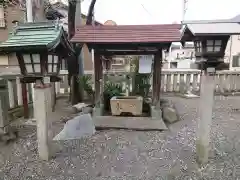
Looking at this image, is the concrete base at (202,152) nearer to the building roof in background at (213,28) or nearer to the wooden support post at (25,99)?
the building roof in background at (213,28)

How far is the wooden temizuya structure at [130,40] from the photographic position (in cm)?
447

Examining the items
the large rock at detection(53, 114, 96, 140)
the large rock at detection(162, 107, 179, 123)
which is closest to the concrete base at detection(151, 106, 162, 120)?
the large rock at detection(162, 107, 179, 123)

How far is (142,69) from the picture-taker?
5.18 metres

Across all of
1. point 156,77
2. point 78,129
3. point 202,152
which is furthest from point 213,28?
point 78,129

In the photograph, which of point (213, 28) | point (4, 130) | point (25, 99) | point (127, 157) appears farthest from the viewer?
point (25, 99)

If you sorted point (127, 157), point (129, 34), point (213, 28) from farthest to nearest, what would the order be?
point (129, 34), point (127, 157), point (213, 28)

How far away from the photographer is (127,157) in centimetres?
348

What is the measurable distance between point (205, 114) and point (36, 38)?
2.77 metres

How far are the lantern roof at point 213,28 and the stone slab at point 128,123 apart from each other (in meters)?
2.25

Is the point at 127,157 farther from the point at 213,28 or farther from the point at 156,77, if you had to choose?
the point at 213,28

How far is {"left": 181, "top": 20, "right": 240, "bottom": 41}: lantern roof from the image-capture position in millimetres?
2873

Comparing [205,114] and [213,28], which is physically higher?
[213,28]

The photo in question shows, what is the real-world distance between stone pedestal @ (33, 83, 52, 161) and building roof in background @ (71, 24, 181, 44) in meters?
1.80

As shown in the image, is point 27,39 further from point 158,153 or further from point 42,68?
point 158,153
